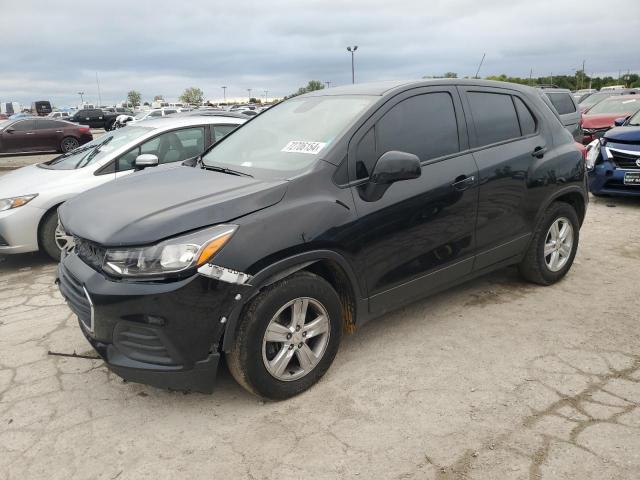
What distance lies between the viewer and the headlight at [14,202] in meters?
5.14

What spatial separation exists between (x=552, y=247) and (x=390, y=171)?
2.24 meters

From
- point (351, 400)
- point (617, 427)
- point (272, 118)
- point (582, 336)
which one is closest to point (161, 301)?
point (351, 400)

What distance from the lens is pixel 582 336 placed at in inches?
144

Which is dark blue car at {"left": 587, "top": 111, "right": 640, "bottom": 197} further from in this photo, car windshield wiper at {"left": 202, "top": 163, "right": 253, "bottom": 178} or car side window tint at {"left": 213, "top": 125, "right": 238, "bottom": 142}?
car windshield wiper at {"left": 202, "top": 163, "right": 253, "bottom": 178}

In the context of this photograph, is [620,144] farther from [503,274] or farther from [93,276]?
[93,276]

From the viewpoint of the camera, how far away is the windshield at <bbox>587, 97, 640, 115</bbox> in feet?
42.9

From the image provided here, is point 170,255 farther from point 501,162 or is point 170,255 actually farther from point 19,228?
point 19,228

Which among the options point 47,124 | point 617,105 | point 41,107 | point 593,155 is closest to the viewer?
point 593,155

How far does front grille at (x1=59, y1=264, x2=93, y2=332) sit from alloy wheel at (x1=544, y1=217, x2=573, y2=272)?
3.56 meters

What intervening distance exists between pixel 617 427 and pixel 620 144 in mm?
6291

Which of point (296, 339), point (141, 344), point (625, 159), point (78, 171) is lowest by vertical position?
point (296, 339)

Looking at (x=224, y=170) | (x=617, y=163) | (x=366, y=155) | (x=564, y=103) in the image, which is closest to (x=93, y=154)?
(x=224, y=170)

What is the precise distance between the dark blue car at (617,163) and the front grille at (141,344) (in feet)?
24.1

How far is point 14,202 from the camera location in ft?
16.9
